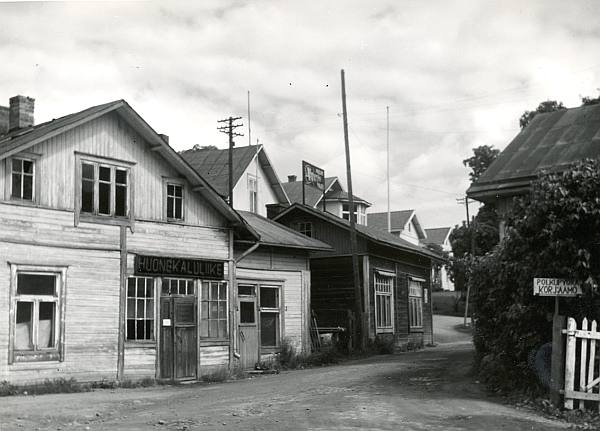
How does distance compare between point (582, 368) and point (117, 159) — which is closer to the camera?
point (582, 368)

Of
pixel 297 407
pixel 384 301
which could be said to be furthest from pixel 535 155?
pixel 384 301

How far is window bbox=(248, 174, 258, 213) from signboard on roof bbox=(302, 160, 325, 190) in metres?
9.35

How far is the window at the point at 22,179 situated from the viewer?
16.9 m

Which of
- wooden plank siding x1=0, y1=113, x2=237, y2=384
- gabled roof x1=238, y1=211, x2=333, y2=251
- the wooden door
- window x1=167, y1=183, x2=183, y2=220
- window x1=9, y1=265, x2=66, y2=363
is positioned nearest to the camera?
→ window x1=9, y1=265, x2=66, y2=363

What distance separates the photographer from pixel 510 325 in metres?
13.7

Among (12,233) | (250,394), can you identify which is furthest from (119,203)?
(250,394)

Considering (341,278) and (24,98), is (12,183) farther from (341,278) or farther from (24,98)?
(341,278)

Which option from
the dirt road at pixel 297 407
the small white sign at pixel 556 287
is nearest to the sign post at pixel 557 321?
the small white sign at pixel 556 287

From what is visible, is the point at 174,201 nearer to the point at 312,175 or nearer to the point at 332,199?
the point at 312,175

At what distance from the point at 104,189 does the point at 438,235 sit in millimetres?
74671

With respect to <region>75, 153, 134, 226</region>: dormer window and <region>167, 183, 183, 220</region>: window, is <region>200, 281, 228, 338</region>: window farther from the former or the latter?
<region>75, 153, 134, 226</region>: dormer window

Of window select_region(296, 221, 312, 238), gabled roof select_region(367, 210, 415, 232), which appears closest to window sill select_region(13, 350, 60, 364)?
window select_region(296, 221, 312, 238)

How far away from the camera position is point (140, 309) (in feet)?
63.7

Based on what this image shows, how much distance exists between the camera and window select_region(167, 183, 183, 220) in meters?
20.4
